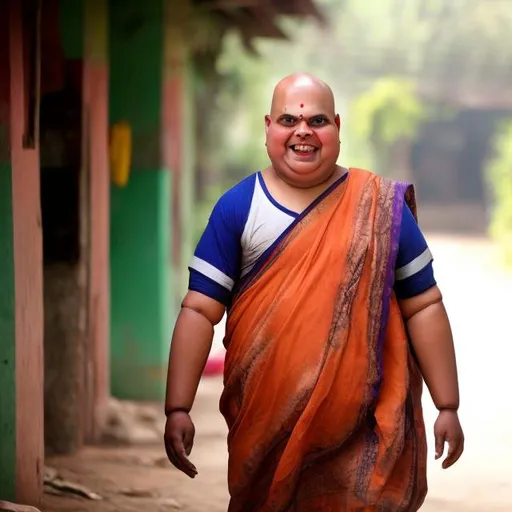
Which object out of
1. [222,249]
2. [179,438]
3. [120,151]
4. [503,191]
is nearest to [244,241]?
[222,249]

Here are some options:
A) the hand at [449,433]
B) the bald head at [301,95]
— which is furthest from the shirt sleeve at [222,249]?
the hand at [449,433]

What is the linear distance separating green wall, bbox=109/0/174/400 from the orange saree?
391 cm

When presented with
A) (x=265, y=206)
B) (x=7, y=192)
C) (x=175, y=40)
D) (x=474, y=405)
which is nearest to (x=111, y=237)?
(x=175, y=40)

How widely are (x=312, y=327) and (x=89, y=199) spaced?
282 cm

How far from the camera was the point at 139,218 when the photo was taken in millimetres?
7004

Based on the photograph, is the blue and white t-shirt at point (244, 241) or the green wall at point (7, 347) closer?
the blue and white t-shirt at point (244, 241)

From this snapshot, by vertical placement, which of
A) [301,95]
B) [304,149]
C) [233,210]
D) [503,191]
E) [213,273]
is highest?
[301,95]

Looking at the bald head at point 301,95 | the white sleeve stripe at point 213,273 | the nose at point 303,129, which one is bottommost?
the white sleeve stripe at point 213,273

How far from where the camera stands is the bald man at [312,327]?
10.0 feet

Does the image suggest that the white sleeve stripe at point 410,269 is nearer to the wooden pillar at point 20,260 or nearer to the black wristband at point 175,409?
the black wristband at point 175,409

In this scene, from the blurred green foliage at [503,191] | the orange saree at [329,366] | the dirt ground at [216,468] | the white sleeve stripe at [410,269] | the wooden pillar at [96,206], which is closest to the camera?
the orange saree at [329,366]

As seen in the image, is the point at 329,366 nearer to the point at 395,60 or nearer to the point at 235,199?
the point at 235,199

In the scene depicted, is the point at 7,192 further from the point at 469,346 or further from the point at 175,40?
the point at 469,346

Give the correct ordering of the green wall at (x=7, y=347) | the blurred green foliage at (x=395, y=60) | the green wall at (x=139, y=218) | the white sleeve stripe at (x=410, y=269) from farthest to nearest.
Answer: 1. the blurred green foliage at (x=395, y=60)
2. the green wall at (x=139, y=218)
3. the green wall at (x=7, y=347)
4. the white sleeve stripe at (x=410, y=269)
